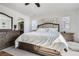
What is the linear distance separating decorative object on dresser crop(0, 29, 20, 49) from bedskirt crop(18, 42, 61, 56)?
1.80ft

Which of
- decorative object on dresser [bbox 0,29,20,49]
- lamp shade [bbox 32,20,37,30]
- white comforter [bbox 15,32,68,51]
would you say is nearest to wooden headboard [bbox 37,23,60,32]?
lamp shade [bbox 32,20,37,30]

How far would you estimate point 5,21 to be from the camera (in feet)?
11.5

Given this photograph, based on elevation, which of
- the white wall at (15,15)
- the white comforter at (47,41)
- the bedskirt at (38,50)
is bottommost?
the bedskirt at (38,50)

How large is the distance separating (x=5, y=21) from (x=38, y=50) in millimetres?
2062

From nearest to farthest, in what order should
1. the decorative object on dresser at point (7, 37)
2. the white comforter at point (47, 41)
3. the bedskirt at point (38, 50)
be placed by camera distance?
the white comforter at point (47, 41) → the bedskirt at point (38, 50) → the decorative object on dresser at point (7, 37)

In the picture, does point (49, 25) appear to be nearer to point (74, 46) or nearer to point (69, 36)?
point (69, 36)

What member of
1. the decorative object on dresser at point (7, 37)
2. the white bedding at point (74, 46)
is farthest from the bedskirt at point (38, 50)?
the white bedding at point (74, 46)

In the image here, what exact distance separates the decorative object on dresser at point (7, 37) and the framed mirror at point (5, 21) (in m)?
0.24

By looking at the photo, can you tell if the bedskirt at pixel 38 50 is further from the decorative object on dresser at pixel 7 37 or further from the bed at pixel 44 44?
the decorative object on dresser at pixel 7 37

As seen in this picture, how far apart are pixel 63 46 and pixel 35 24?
2.39 metres

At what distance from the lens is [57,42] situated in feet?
7.48

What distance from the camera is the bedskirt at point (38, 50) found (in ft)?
7.76

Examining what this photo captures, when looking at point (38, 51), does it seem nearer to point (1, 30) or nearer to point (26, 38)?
point (26, 38)

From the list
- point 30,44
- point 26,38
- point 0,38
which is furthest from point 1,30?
point 30,44
